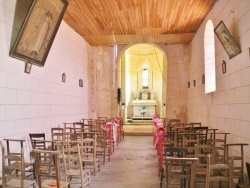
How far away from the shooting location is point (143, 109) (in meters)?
14.2

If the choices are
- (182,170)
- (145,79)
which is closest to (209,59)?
(182,170)

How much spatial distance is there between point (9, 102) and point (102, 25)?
4.45 meters

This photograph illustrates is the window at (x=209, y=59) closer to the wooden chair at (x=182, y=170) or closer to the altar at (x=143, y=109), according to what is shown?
the wooden chair at (x=182, y=170)

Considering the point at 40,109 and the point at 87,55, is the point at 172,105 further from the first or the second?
the point at 40,109

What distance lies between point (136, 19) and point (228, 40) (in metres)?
3.42

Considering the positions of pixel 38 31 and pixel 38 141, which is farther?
pixel 38 31

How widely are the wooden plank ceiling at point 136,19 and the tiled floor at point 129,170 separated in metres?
3.90

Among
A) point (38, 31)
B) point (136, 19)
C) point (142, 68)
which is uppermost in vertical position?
point (136, 19)

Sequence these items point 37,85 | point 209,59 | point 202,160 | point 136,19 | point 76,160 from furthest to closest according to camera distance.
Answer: point 136,19
point 209,59
point 37,85
point 202,160
point 76,160

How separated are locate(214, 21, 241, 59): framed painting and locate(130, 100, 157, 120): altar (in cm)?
910

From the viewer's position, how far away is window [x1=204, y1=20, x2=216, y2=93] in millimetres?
7262

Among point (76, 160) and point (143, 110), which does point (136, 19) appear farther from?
point (143, 110)

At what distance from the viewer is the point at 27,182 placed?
126 inches

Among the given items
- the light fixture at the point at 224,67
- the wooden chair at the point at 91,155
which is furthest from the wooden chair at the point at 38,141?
the light fixture at the point at 224,67
